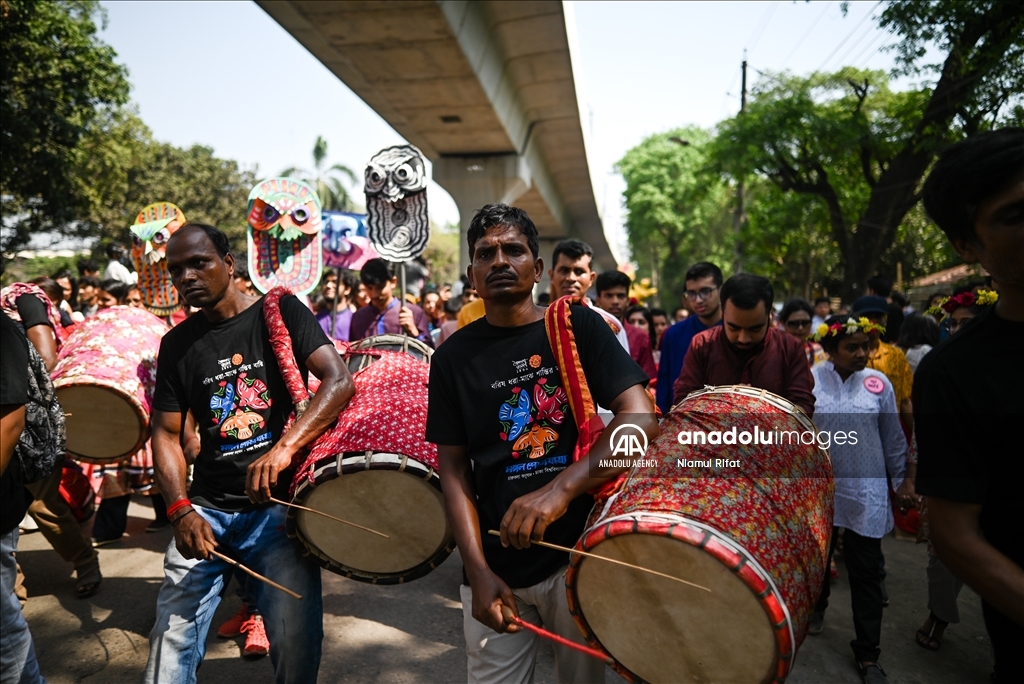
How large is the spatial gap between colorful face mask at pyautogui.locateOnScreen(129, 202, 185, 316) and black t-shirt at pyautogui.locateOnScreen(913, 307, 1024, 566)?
216 inches

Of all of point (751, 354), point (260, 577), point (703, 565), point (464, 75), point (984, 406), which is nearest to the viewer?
point (984, 406)

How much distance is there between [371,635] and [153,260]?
3544 millimetres

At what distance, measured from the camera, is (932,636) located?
12.7 ft

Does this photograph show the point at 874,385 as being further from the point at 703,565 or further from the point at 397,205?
the point at 397,205

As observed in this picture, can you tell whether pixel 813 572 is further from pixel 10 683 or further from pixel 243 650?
pixel 243 650

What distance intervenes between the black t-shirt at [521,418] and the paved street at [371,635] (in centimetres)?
180

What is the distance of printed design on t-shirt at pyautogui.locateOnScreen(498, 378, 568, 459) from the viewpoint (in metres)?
2.03

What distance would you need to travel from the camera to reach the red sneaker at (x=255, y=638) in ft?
11.9

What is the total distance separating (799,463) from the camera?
2236 mm

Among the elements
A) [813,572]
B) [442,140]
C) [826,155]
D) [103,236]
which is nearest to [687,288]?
[813,572]

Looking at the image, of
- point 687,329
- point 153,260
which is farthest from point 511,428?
point 153,260

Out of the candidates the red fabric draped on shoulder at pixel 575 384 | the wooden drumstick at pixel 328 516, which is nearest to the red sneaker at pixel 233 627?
the wooden drumstick at pixel 328 516

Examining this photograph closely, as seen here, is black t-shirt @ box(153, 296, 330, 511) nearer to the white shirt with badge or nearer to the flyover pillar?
the white shirt with badge

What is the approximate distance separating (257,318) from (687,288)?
338 cm
